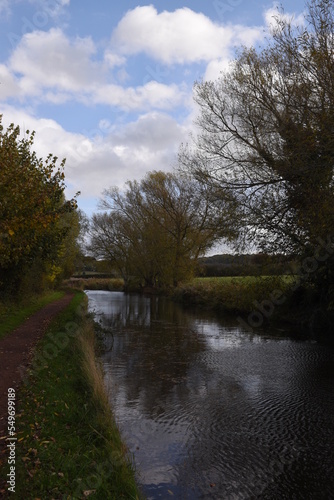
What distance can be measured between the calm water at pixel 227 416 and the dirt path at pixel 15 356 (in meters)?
1.88

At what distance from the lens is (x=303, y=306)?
18.8 m

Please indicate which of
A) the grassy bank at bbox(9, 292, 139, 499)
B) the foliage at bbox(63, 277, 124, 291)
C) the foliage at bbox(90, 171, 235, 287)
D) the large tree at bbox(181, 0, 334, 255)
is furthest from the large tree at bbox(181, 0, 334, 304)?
the foliage at bbox(63, 277, 124, 291)

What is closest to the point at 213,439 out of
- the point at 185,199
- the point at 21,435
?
the point at 21,435

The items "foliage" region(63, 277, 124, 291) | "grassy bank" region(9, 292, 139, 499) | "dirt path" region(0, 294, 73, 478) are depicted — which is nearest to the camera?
"grassy bank" region(9, 292, 139, 499)

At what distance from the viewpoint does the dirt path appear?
5871mm

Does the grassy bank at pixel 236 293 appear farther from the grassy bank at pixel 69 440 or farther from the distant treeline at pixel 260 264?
the grassy bank at pixel 69 440

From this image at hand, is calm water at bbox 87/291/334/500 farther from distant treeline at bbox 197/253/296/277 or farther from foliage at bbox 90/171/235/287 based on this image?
foliage at bbox 90/171/235/287

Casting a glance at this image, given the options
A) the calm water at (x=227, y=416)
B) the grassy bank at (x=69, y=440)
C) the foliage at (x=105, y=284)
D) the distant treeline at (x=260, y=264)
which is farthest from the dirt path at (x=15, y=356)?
the foliage at (x=105, y=284)

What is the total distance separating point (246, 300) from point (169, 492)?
56.7ft

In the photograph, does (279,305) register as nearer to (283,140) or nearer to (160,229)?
(283,140)

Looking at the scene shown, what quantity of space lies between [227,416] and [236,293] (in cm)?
1621

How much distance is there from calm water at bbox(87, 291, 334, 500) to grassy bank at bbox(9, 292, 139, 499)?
27.8 inches

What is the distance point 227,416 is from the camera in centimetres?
785

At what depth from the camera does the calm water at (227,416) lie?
18.0 feet
